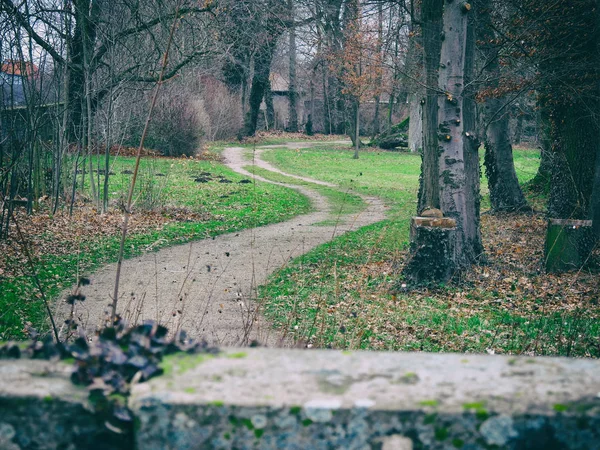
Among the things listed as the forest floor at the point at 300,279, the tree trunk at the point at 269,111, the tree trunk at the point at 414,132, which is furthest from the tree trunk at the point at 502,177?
the tree trunk at the point at 269,111

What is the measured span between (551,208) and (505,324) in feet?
22.9

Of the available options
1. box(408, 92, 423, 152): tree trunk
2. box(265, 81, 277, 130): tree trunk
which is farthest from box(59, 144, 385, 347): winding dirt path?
box(265, 81, 277, 130): tree trunk

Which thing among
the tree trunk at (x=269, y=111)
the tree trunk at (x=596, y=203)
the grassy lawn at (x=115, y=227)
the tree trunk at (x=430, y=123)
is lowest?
the grassy lawn at (x=115, y=227)

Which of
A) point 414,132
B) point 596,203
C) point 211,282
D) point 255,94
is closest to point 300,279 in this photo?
point 211,282

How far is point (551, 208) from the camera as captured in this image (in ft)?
42.4

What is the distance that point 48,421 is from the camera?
4.75ft

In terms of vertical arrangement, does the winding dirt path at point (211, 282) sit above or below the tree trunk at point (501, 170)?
below

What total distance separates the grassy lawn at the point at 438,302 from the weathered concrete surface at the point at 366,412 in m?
1.80

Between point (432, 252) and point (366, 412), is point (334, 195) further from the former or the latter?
point (366, 412)

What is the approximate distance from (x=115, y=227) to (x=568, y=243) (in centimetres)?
888

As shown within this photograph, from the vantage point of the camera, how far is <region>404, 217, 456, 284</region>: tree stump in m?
8.77

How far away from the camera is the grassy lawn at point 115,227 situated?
7305 mm

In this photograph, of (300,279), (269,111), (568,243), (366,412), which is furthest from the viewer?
(269,111)

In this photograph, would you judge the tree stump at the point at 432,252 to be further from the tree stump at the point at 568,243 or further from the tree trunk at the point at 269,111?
the tree trunk at the point at 269,111
